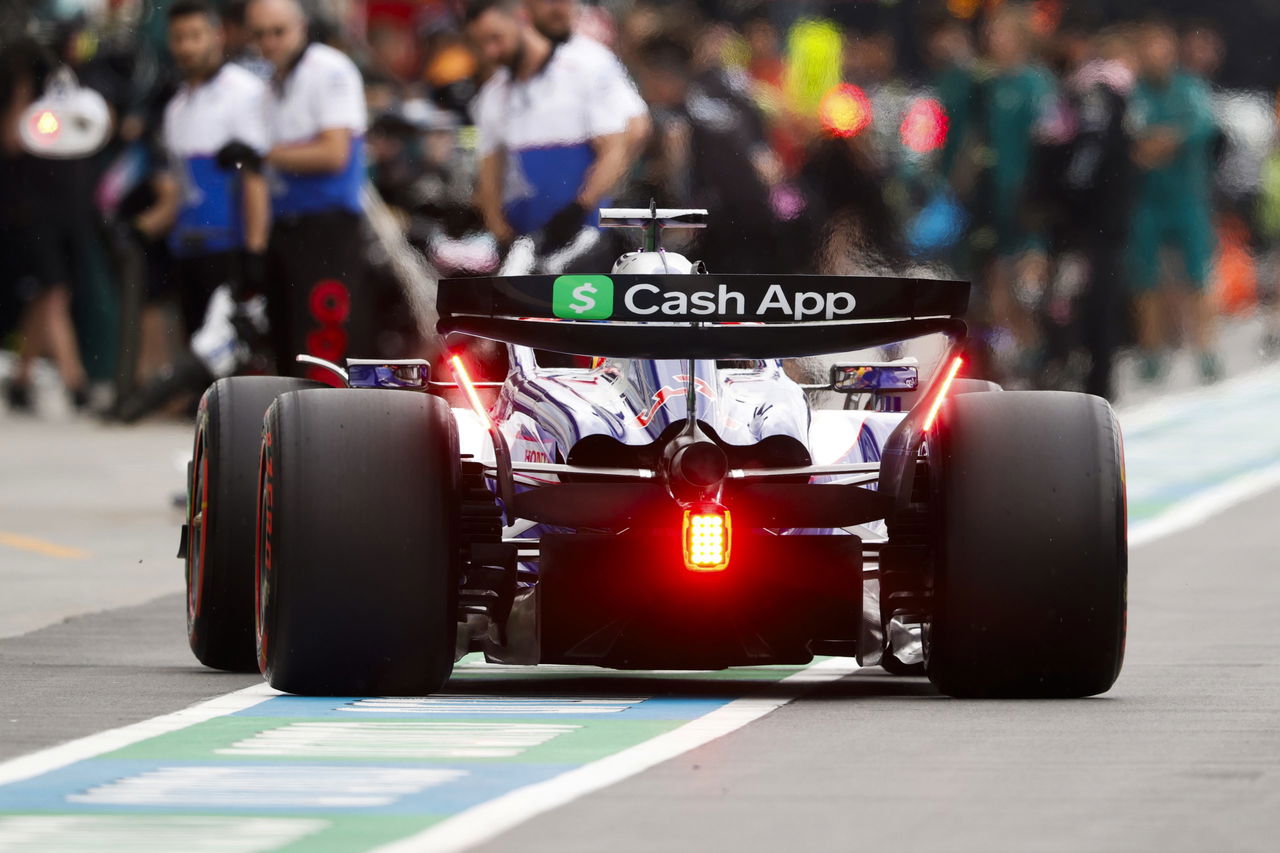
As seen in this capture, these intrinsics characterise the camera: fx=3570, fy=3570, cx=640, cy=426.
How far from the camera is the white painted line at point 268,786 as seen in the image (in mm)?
6879

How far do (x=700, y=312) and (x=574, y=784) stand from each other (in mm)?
1987

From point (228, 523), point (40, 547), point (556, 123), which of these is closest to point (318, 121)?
point (556, 123)

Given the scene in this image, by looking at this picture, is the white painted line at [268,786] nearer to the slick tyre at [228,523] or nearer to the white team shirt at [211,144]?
the slick tyre at [228,523]

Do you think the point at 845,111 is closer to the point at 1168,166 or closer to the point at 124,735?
the point at 1168,166

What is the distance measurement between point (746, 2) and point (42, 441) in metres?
9.30

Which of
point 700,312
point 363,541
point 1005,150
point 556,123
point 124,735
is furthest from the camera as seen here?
point 1005,150

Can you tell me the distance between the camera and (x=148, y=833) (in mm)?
6465

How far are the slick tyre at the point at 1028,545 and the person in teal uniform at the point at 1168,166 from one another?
1416 centimetres

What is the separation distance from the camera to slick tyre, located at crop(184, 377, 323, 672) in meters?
9.68

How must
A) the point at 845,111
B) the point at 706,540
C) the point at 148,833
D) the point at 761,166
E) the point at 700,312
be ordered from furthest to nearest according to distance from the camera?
the point at 845,111 → the point at 761,166 → the point at 700,312 → the point at 706,540 → the point at 148,833

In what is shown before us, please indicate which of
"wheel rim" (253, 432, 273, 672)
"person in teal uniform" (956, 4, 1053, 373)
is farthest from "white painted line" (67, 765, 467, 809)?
→ "person in teal uniform" (956, 4, 1053, 373)

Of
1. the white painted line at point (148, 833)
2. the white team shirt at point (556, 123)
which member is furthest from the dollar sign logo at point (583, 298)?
the white team shirt at point (556, 123)

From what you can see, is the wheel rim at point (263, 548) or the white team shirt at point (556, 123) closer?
the wheel rim at point (263, 548)

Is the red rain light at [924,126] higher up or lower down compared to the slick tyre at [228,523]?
higher up
